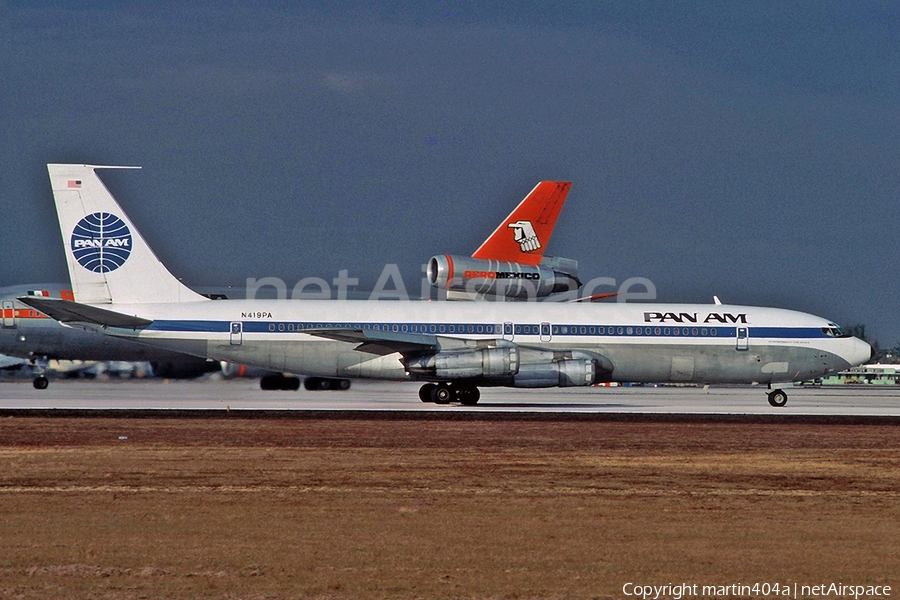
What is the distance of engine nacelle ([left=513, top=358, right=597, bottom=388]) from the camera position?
1378 inches

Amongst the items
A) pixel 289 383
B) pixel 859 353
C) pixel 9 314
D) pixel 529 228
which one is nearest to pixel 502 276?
pixel 529 228

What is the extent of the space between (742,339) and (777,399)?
3052 millimetres

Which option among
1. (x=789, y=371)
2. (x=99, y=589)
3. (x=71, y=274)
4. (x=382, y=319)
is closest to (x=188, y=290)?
Result: (x=71, y=274)

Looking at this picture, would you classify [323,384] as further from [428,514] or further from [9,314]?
[428,514]

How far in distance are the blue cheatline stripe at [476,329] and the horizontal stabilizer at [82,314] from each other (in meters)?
0.66

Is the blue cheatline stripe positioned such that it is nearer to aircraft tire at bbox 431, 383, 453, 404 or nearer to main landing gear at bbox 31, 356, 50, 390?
aircraft tire at bbox 431, 383, 453, 404

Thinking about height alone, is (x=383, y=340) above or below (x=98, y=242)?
below

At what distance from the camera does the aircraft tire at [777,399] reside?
127ft

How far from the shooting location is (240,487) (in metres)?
16.3

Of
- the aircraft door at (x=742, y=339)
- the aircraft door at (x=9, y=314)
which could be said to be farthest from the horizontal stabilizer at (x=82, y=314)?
the aircraft door at (x=742, y=339)

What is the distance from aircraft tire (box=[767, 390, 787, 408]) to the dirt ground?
14065mm

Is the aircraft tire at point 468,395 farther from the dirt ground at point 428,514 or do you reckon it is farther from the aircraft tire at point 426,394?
the dirt ground at point 428,514

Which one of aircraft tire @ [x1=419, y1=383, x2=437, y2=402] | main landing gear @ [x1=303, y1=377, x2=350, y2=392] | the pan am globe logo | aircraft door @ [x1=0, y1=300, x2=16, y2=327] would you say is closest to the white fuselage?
aircraft tire @ [x1=419, y1=383, x2=437, y2=402]

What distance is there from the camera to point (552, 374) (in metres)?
35.0
